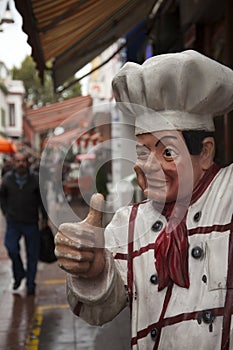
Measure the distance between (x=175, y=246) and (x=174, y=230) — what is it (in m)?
0.06

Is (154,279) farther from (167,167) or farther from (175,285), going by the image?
(167,167)

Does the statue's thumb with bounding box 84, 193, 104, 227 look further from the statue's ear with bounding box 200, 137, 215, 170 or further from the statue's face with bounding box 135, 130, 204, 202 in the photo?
the statue's ear with bounding box 200, 137, 215, 170

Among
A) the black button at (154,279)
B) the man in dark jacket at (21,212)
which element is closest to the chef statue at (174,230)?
Result: the black button at (154,279)

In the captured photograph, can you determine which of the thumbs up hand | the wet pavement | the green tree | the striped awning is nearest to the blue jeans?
the wet pavement

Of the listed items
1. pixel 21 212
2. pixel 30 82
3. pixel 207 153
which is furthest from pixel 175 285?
pixel 30 82

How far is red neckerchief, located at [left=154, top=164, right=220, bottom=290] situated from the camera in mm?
2059

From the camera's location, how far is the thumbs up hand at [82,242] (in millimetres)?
1778

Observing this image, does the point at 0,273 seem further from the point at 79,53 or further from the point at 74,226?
the point at 74,226

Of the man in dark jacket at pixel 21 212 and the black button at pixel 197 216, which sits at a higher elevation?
the black button at pixel 197 216

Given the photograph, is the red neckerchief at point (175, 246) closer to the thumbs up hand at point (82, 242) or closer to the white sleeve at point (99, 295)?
the white sleeve at point (99, 295)

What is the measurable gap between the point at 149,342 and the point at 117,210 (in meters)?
0.51

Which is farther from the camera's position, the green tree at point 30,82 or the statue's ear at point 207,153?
the green tree at point 30,82

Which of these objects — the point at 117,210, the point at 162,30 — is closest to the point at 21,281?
the point at 162,30

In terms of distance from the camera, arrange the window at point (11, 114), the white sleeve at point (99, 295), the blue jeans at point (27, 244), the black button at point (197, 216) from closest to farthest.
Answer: the white sleeve at point (99, 295) < the black button at point (197, 216) < the blue jeans at point (27, 244) < the window at point (11, 114)
